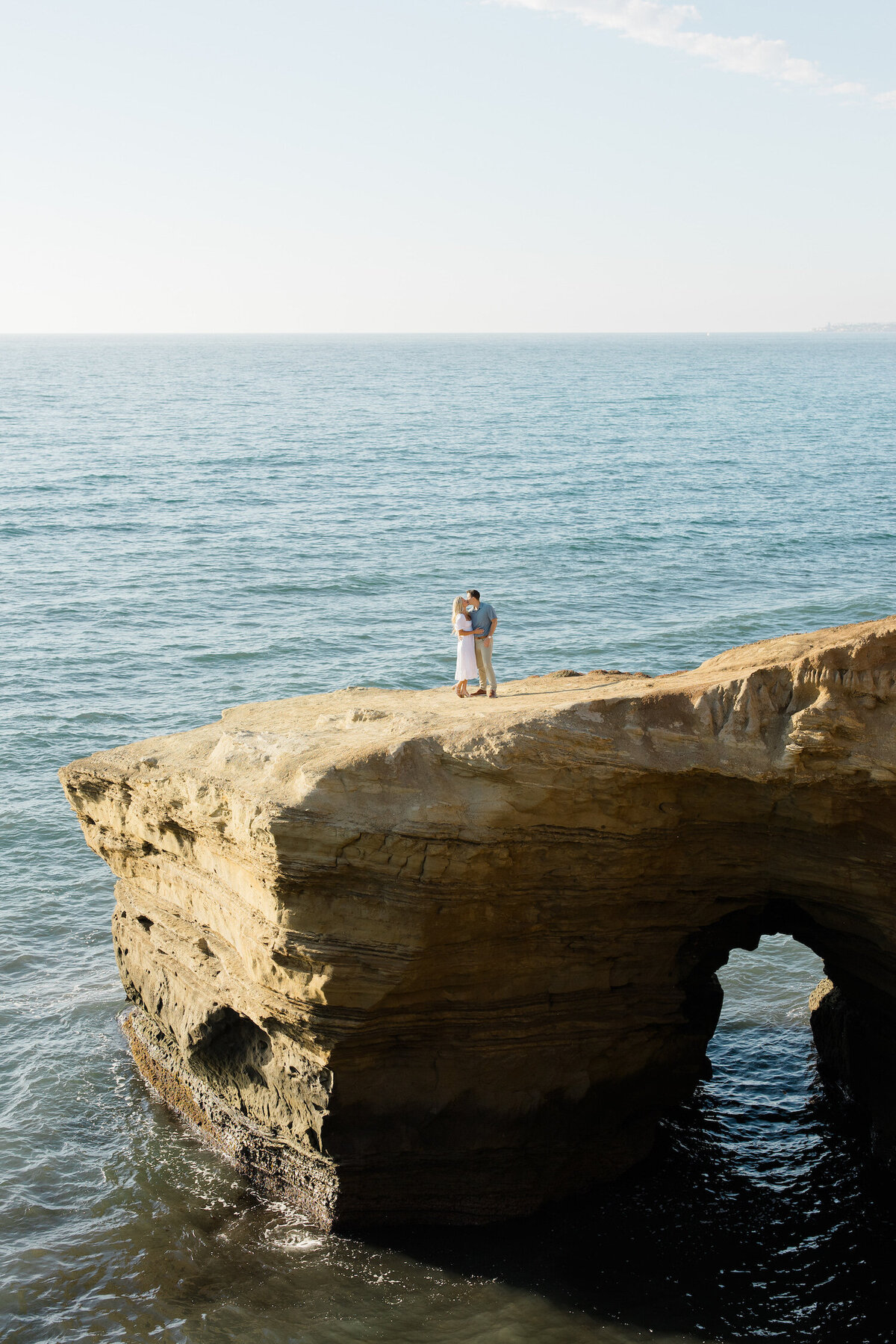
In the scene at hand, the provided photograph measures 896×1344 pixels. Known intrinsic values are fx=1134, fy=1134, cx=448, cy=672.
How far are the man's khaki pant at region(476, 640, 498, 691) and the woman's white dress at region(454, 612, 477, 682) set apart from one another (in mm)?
64

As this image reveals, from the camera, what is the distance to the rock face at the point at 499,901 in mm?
10641

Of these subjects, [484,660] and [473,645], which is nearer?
[484,660]

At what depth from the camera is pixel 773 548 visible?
145ft

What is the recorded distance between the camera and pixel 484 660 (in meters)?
14.7

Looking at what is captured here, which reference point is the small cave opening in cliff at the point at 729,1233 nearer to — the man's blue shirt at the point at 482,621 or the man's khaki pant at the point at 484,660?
the man's khaki pant at the point at 484,660

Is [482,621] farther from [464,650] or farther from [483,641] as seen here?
[464,650]

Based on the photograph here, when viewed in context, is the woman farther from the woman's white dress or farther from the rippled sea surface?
the rippled sea surface

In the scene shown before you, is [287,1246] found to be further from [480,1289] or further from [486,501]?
[486,501]

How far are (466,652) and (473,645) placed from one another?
136mm

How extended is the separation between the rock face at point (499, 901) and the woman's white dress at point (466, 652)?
4.72 feet

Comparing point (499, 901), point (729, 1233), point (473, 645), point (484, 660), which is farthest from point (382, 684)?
point (729, 1233)

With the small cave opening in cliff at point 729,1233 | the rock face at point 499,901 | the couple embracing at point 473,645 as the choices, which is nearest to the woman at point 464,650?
the couple embracing at point 473,645

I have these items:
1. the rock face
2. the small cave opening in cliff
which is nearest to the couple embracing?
the rock face

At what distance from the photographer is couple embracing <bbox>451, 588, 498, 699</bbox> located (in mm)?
14719
